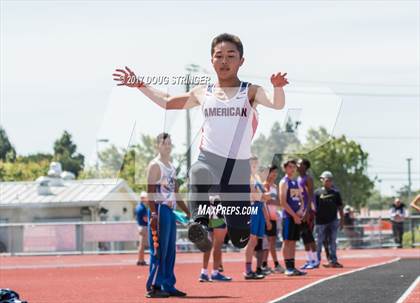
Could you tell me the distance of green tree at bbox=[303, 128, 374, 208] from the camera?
276 feet

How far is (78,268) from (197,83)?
15.9 meters

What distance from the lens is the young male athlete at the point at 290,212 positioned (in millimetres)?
18688

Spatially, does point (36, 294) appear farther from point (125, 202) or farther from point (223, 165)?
point (125, 202)

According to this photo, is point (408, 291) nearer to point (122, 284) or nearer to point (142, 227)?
point (122, 284)

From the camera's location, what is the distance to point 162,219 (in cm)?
1440

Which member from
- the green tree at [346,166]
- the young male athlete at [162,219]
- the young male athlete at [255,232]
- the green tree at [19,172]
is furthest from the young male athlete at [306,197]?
the green tree at [19,172]

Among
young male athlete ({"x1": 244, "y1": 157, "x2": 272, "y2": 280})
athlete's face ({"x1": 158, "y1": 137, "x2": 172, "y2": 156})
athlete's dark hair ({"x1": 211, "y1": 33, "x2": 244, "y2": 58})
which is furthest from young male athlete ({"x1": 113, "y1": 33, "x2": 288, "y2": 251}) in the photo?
young male athlete ({"x1": 244, "y1": 157, "x2": 272, "y2": 280})

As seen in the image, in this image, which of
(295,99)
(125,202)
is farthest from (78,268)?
(125,202)

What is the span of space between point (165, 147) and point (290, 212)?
17.3 ft

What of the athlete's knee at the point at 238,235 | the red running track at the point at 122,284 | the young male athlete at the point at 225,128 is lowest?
the red running track at the point at 122,284

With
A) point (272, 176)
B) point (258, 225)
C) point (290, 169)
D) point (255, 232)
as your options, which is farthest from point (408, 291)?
point (272, 176)

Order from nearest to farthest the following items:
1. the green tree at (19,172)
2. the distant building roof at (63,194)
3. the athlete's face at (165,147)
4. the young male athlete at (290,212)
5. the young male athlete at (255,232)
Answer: the athlete's face at (165,147)
the young male athlete at (255,232)
the young male athlete at (290,212)
the distant building roof at (63,194)
the green tree at (19,172)

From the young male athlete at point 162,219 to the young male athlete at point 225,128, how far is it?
4227mm
